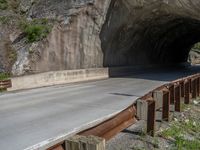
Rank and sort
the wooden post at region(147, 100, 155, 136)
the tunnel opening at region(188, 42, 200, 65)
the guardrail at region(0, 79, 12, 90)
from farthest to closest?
the tunnel opening at region(188, 42, 200, 65), the guardrail at region(0, 79, 12, 90), the wooden post at region(147, 100, 155, 136)

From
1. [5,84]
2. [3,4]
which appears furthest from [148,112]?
[3,4]

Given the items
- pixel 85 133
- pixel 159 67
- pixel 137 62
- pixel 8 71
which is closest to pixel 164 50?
pixel 159 67

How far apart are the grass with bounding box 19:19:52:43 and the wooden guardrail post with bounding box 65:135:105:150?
20042 millimetres

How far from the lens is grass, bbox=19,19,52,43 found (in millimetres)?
22969

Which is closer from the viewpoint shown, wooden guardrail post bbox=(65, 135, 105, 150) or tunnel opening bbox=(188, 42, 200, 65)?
wooden guardrail post bbox=(65, 135, 105, 150)

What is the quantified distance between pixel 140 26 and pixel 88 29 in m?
5.78

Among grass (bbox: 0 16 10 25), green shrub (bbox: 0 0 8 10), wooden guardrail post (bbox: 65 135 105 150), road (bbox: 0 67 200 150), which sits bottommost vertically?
road (bbox: 0 67 200 150)

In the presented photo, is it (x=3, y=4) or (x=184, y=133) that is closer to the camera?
(x=184, y=133)

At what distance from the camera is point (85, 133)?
3918mm

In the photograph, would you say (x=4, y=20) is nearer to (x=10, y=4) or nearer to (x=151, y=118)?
(x=10, y=4)

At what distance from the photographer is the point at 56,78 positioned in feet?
64.3

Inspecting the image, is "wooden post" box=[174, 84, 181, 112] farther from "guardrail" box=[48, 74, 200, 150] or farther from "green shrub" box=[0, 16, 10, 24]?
"green shrub" box=[0, 16, 10, 24]

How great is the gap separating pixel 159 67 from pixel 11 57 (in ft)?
65.5

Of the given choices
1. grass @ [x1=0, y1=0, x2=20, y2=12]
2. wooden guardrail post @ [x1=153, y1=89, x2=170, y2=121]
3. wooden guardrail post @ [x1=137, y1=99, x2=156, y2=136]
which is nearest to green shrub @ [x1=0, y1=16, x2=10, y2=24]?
grass @ [x1=0, y1=0, x2=20, y2=12]
